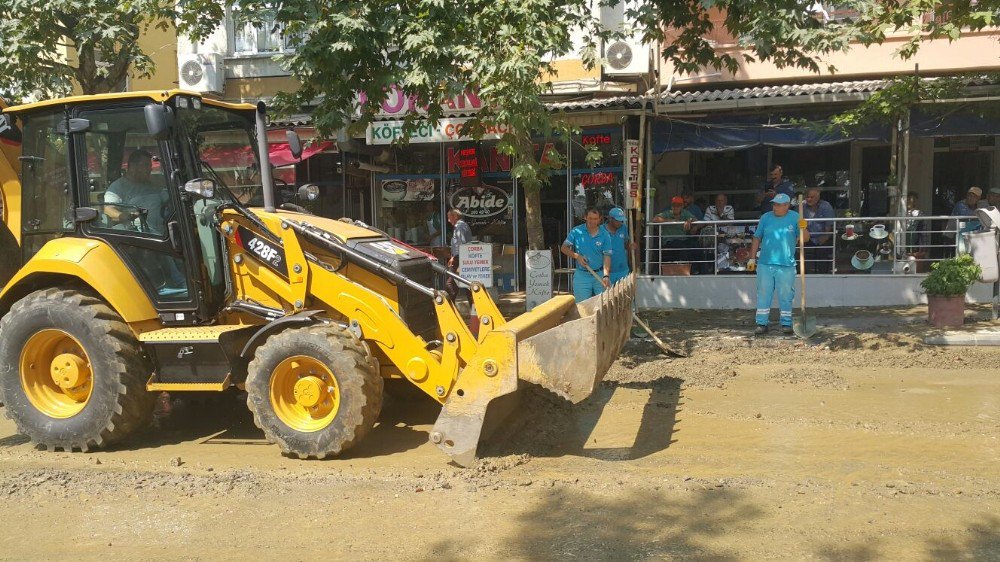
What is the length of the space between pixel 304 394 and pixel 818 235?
32.3ft

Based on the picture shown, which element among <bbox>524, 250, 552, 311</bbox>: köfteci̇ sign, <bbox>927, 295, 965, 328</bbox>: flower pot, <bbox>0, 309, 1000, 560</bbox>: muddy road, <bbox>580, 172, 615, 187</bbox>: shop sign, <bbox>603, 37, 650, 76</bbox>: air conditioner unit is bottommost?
<bbox>0, 309, 1000, 560</bbox>: muddy road

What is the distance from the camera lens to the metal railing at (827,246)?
13.1 m

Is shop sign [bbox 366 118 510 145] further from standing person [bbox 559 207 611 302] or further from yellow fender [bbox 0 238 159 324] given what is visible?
yellow fender [bbox 0 238 159 324]

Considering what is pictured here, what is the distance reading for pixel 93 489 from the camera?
5500 millimetres

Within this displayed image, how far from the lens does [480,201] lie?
52.3 feet

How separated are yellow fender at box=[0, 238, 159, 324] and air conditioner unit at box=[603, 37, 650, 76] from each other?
9.41 m

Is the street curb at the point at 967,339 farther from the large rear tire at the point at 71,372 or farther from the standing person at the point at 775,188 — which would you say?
the large rear tire at the point at 71,372

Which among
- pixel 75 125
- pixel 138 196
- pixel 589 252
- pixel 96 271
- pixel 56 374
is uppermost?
pixel 75 125

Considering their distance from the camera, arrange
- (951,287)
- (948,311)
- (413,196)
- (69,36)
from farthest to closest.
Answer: (413,196) → (69,36) → (948,311) → (951,287)

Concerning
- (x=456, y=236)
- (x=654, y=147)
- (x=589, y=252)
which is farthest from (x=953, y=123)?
(x=456, y=236)

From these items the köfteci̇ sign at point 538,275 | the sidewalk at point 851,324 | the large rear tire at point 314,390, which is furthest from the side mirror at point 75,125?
the sidewalk at point 851,324

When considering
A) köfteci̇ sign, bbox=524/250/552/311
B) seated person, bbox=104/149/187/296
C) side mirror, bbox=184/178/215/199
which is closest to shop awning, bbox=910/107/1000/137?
köfteci̇ sign, bbox=524/250/552/311

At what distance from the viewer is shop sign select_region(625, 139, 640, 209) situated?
12906mm

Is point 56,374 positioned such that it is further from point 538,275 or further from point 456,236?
point 456,236
